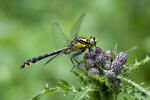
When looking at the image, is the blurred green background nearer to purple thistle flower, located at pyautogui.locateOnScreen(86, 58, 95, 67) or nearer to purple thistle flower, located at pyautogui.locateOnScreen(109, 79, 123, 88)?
purple thistle flower, located at pyautogui.locateOnScreen(86, 58, 95, 67)

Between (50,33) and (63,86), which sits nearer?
(63,86)

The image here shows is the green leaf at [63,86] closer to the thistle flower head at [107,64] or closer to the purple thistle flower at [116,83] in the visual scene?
the thistle flower head at [107,64]

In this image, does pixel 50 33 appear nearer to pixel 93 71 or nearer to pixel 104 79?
pixel 93 71

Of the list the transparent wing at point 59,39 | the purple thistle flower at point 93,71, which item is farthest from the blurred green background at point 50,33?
the purple thistle flower at point 93,71

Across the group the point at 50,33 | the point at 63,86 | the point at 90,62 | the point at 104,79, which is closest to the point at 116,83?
the point at 104,79

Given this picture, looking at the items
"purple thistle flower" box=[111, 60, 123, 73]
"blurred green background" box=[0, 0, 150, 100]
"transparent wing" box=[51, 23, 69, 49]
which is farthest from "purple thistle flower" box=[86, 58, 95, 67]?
"blurred green background" box=[0, 0, 150, 100]

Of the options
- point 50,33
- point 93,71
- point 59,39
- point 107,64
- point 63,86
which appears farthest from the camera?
point 50,33

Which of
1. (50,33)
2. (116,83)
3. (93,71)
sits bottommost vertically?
(116,83)

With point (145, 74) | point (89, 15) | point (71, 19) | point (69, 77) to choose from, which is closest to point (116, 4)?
point (89, 15)

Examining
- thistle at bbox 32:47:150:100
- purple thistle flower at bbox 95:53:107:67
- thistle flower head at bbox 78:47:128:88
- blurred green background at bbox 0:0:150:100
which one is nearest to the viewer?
thistle at bbox 32:47:150:100
